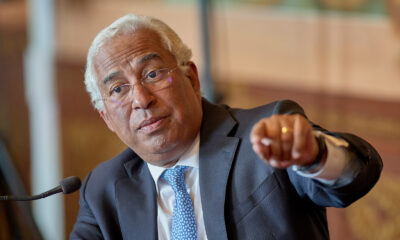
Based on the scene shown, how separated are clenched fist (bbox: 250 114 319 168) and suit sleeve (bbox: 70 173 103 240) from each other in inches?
30.7

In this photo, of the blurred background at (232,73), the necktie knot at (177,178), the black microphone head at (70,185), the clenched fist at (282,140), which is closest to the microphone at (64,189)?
the black microphone head at (70,185)

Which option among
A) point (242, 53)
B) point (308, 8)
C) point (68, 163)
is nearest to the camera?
point (308, 8)

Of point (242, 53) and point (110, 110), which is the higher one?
point (110, 110)

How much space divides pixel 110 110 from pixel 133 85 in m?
0.14

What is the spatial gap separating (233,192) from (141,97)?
40cm

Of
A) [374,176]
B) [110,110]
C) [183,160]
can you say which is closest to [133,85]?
[110,110]

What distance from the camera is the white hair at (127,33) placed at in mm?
1733

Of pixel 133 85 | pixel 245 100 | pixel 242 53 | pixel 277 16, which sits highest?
pixel 133 85

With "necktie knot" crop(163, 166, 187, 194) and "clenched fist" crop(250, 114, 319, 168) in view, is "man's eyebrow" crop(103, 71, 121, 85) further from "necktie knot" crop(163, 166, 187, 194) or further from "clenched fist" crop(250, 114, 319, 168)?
"clenched fist" crop(250, 114, 319, 168)

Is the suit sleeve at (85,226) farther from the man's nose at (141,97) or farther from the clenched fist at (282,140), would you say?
the clenched fist at (282,140)

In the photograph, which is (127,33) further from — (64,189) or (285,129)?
(285,129)

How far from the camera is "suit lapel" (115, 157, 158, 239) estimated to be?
173 cm

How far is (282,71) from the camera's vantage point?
4438mm

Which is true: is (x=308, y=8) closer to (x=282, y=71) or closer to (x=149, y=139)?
(x=282, y=71)
